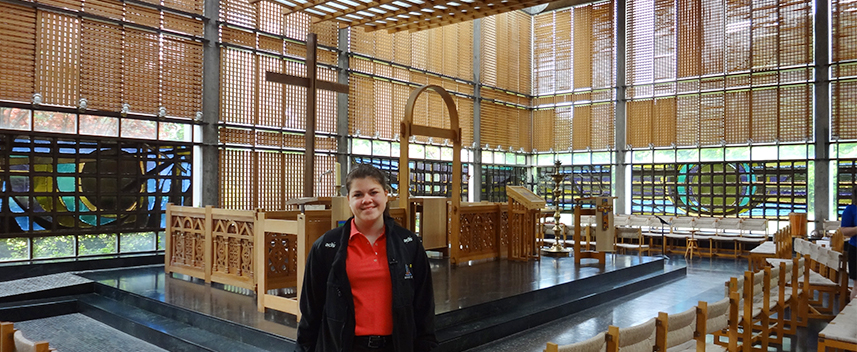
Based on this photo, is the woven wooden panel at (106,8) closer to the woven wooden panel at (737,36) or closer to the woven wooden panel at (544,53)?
the woven wooden panel at (544,53)

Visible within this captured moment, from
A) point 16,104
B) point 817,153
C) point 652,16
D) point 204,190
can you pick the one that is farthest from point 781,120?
point 16,104

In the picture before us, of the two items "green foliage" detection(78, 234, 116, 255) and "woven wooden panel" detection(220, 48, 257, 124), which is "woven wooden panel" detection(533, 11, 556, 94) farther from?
"green foliage" detection(78, 234, 116, 255)

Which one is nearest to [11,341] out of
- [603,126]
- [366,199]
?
[366,199]

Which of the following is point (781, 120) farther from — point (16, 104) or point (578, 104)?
point (16, 104)

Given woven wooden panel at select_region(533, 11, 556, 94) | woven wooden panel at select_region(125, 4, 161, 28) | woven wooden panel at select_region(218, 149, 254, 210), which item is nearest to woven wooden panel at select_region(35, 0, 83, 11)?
woven wooden panel at select_region(125, 4, 161, 28)

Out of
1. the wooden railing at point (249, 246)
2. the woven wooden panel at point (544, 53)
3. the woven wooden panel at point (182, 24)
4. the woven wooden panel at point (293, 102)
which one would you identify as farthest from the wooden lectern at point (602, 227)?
the woven wooden panel at point (544, 53)

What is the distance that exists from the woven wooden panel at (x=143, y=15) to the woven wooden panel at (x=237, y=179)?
8.57ft

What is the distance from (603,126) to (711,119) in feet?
9.88

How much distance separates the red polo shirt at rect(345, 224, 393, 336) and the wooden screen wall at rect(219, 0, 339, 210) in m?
8.81

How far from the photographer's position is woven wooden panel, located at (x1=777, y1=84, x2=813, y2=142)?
44.1ft

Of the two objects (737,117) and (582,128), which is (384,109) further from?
(737,117)

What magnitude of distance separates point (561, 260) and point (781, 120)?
8.26m

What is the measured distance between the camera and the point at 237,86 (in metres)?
11.0

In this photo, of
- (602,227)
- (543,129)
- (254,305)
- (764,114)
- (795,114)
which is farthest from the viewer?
(543,129)
